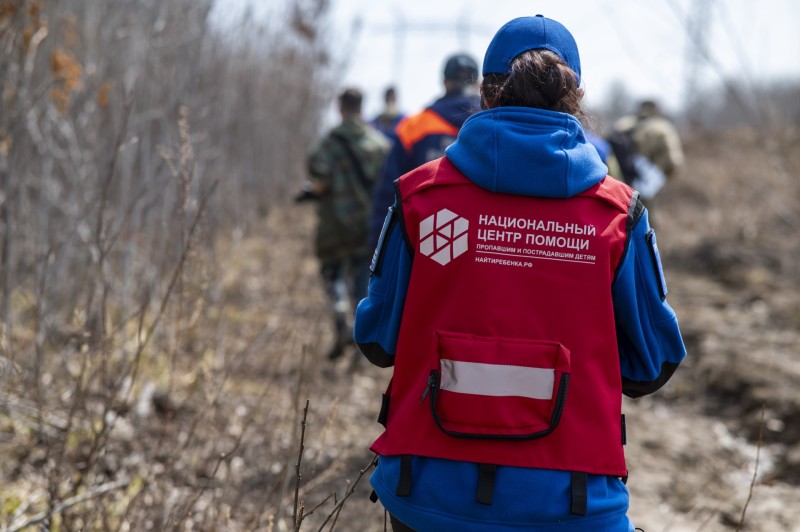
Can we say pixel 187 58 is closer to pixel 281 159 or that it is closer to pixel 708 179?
pixel 281 159

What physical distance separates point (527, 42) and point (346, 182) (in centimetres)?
410

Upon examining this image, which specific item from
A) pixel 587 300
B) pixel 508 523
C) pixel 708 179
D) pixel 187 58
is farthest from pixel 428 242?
pixel 708 179

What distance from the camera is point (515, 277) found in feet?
5.38

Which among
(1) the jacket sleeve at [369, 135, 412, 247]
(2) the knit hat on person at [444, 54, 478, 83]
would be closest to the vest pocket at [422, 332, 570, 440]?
(1) the jacket sleeve at [369, 135, 412, 247]

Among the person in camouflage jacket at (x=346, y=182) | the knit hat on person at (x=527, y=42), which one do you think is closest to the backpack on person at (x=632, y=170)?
the person in camouflage jacket at (x=346, y=182)

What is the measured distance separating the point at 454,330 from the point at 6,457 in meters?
2.71

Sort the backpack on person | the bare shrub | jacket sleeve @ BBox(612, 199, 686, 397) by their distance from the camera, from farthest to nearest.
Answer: the backpack on person < the bare shrub < jacket sleeve @ BBox(612, 199, 686, 397)

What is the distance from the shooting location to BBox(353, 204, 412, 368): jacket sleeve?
5.78ft

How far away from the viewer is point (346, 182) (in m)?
5.81

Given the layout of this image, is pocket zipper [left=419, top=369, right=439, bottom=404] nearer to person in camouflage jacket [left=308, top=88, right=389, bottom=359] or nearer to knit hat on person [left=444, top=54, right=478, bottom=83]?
knit hat on person [left=444, top=54, right=478, bottom=83]

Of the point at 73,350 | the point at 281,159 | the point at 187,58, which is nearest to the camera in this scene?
the point at 73,350

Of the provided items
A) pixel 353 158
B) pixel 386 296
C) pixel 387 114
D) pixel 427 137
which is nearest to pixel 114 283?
pixel 353 158

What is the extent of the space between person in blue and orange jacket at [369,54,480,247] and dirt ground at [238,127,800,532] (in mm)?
911

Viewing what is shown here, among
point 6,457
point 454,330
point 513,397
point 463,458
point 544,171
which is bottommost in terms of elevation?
point 6,457
